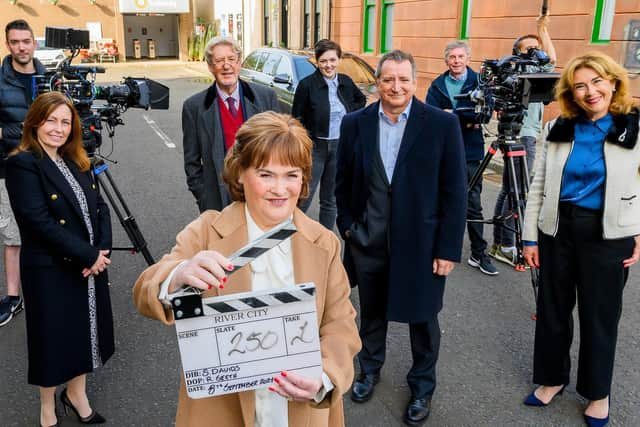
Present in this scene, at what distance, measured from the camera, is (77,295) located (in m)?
3.12

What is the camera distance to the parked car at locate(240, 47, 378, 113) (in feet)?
34.4

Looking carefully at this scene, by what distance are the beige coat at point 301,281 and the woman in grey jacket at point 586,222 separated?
5.79 ft

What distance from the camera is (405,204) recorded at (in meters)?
3.14

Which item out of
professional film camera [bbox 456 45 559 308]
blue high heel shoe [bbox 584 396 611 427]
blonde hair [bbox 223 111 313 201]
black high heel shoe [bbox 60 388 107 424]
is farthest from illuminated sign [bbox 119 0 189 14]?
blonde hair [bbox 223 111 313 201]

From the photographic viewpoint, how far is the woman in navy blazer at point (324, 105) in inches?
235

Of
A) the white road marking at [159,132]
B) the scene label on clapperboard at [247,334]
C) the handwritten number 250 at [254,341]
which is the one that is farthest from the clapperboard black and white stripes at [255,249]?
the white road marking at [159,132]

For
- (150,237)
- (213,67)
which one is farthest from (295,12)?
(213,67)

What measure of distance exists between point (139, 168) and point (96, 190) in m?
6.68

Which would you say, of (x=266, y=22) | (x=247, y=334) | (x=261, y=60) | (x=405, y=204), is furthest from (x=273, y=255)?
(x=266, y=22)

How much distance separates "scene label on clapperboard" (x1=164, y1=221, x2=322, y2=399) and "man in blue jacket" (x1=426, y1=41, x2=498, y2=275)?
410 centimetres

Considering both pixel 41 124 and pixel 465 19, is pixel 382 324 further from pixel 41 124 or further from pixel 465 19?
pixel 465 19

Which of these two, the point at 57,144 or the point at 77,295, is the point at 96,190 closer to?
the point at 57,144

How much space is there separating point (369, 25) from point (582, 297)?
16.8 metres

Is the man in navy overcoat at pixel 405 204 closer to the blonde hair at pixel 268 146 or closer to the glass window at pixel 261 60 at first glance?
the blonde hair at pixel 268 146
